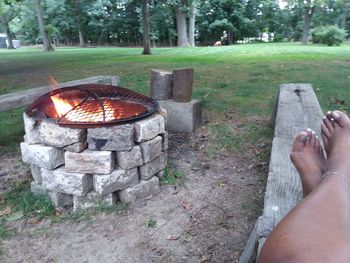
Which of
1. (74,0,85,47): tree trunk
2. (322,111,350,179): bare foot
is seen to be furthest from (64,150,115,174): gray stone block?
(74,0,85,47): tree trunk

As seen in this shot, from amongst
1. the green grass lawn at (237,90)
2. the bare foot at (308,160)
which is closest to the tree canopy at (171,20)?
the green grass lawn at (237,90)

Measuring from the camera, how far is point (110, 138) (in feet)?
8.09

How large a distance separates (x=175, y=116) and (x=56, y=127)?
179cm

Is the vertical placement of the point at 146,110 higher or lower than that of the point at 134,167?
higher

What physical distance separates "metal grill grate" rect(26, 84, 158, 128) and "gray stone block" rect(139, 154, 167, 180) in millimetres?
399

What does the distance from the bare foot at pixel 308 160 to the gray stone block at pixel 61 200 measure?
168 centimetres

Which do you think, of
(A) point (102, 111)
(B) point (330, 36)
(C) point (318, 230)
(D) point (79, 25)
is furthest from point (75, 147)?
(D) point (79, 25)

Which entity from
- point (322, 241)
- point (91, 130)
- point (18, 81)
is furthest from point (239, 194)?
point (18, 81)

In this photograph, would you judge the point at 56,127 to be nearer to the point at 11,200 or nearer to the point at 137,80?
the point at 11,200

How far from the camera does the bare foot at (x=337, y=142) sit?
1409mm

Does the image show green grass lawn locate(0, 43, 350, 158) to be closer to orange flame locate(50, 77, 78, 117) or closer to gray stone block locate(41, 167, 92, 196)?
orange flame locate(50, 77, 78, 117)

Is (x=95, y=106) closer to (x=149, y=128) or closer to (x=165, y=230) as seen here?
(x=149, y=128)

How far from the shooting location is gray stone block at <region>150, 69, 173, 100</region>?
13.0ft

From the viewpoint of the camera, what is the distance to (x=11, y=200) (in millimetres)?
2686
